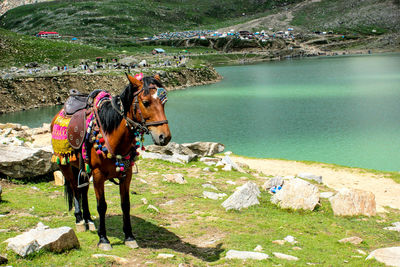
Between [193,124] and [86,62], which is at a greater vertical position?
[86,62]

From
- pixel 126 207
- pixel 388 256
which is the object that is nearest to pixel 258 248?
pixel 388 256

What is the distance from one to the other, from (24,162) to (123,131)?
23.3 feet

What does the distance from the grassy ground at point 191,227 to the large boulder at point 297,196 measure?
30cm

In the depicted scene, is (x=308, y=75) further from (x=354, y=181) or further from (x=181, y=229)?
(x=181, y=229)

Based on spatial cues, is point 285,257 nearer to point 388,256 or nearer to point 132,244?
point 388,256

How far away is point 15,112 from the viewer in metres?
55.2

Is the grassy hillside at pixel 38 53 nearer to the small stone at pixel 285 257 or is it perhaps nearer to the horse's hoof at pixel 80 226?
the horse's hoof at pixel 80 226

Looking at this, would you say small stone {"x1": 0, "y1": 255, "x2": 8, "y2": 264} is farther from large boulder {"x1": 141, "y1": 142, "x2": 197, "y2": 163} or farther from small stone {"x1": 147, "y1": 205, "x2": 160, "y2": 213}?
large boulder {"x1": 141, "y1": 142, "x2": 197, "y2": 163}

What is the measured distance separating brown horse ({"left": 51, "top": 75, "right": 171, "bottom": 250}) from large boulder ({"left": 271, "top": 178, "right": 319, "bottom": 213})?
6219 mm

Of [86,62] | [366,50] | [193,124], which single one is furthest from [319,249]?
[366,50]

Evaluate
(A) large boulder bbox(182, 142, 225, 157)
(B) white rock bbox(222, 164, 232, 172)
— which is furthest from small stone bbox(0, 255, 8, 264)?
(A) large boulder bbox(182, 142, 225, 157)

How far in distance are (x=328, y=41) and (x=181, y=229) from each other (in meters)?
175

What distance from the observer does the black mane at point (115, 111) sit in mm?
7674

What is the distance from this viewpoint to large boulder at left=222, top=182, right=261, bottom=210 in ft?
39.7
